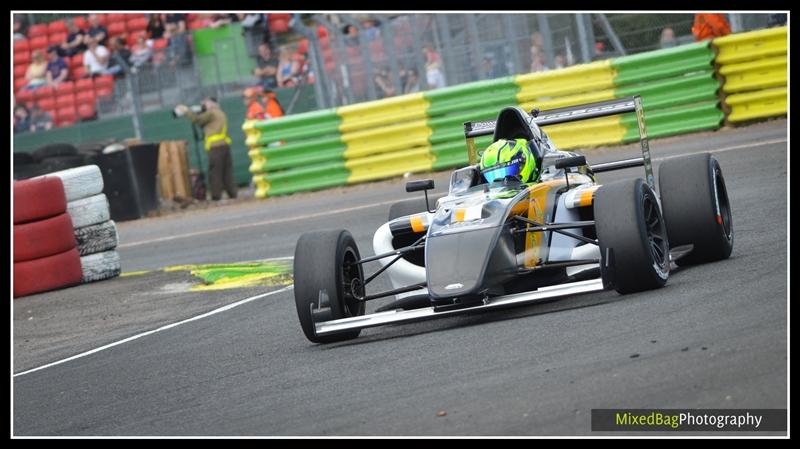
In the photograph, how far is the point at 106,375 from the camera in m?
8.80

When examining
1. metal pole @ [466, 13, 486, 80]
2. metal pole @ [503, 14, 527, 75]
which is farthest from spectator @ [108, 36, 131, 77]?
metal pole @ [503, 14, 527, 75]

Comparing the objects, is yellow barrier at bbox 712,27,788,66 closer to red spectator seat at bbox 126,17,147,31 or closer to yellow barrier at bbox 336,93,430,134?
yellow barrier at bbox 336,93,430,134

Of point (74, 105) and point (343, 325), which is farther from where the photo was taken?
point (74, 105)

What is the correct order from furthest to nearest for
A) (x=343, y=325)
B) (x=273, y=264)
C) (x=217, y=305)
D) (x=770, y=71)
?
(x=770, y=71)
(x=273, y=264)
(x=217, y=305)
(x=343, y=325)

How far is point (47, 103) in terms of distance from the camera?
1076 inches

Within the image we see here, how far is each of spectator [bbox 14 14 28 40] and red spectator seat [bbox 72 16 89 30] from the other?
5.25 ft

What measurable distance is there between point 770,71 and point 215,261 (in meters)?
8.54

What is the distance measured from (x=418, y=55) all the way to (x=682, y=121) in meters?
4.26

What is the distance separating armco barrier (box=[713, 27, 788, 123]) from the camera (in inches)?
738

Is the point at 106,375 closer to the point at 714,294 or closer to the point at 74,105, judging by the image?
the point at 714,294

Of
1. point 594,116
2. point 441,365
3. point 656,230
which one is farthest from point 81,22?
point 441,365

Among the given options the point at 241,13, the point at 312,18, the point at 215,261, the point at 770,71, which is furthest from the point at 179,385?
the point at 241,13

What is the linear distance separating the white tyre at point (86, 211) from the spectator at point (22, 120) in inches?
511

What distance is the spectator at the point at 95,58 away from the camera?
26656 mm
